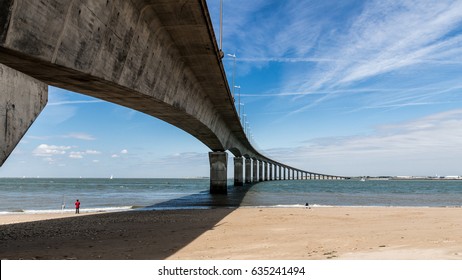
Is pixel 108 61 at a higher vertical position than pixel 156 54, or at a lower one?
lower

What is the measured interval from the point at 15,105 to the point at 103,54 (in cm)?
363

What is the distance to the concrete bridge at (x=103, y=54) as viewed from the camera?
645cm

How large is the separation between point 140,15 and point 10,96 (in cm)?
434

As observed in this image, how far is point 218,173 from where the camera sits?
156 feet

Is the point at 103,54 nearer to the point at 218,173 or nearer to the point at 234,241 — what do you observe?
the point at 234,241

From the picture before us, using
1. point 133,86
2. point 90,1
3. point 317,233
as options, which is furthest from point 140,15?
point 317,233

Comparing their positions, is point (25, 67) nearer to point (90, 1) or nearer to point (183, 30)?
point (90, 1)

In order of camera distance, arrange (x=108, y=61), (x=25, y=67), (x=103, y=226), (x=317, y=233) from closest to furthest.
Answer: (x=25, y=67)
(x=108, y=61)
(x=317, y=233)
(x=103, y=226)

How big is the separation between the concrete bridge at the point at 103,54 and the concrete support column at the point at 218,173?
28.8 m

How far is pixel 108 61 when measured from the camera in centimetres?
912

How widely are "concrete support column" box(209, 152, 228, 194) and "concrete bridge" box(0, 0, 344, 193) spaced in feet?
94.6

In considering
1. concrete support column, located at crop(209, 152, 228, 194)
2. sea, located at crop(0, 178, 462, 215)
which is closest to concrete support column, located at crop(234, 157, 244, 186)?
sea, located at crop(0, 178, 462, 215)

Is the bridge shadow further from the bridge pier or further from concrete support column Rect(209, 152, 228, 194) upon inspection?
concrete support column Rect(209, 152, 228, 194)

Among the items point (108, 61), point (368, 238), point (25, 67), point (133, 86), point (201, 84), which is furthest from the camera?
point (201, 84)
